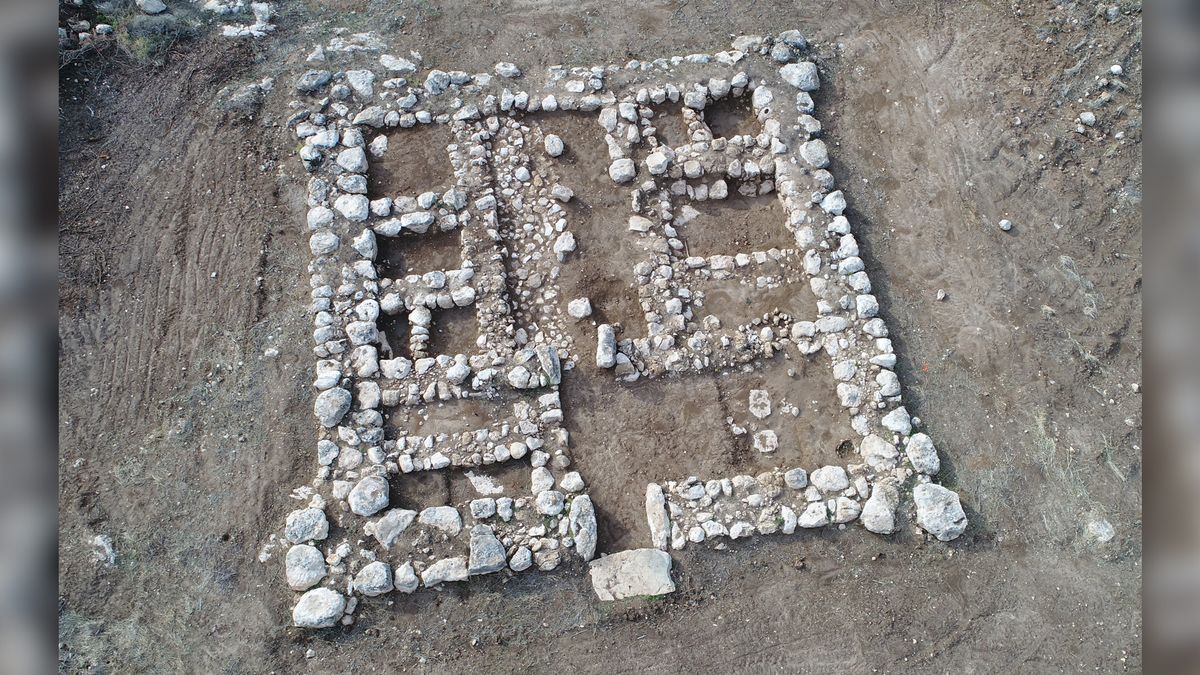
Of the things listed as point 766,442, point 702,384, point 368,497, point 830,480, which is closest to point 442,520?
point 368,497

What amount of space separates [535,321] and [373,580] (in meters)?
2.74

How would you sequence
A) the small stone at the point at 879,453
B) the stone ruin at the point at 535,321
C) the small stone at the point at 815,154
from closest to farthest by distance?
1. the stone ruin at the point at 535,321
2. the small stone at the point at 879,453
3. the small stone at the point at 815,154

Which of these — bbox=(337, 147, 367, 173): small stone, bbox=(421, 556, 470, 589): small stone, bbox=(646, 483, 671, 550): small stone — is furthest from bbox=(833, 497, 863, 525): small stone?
bbox=(337, 147, 367, 173): small stone

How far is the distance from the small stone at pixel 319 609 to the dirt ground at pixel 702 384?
13cm

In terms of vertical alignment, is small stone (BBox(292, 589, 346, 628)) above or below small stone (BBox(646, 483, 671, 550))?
below

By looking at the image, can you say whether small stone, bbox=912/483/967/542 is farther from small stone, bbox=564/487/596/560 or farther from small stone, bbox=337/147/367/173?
small stone, bbox=337/147/367/173

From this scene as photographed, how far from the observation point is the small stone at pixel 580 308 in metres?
7.18

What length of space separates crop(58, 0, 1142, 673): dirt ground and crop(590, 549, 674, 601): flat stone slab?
0.12 meters

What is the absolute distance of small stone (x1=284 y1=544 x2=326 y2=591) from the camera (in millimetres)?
6250

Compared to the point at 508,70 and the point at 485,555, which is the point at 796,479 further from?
the point at 508,70

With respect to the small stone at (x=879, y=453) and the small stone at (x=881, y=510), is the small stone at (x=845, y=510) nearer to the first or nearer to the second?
the small stone at (x=881, y=510)

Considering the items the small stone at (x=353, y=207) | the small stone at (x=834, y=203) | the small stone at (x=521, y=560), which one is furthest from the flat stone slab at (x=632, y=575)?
the small stone at (x=353, y=207)
